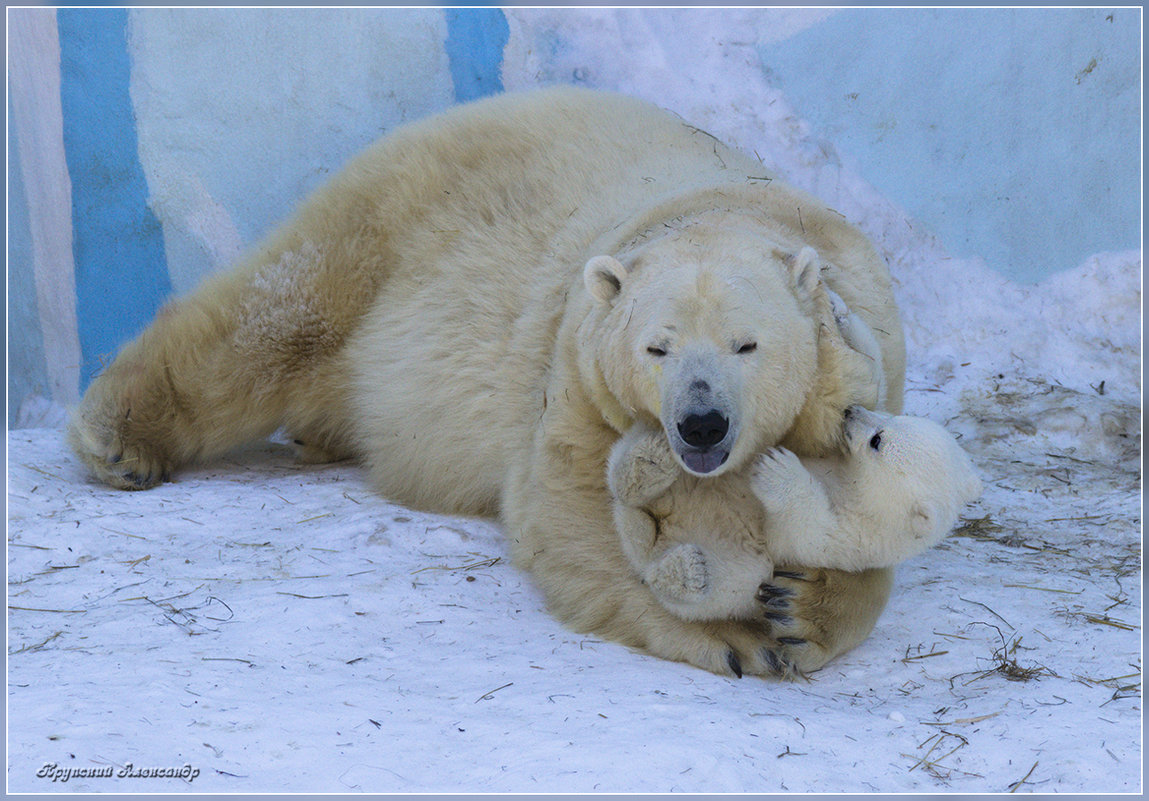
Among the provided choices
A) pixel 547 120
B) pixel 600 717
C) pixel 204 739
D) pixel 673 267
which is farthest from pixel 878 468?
pixel 547 120

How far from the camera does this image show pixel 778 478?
3.29 metres

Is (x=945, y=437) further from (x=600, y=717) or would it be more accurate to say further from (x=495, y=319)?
(x=495, y=319)

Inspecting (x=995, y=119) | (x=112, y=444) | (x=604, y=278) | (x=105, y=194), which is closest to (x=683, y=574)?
(x=604, y=278)

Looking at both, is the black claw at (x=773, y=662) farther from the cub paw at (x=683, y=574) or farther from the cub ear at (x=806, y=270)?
the cub ear at (x=806, y=270)

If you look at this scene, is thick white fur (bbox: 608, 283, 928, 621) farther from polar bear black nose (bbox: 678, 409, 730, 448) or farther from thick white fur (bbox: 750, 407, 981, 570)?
polar bear black nose (bbox: 678, 409, 730, 448)

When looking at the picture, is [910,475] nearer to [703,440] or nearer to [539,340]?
[703,440]

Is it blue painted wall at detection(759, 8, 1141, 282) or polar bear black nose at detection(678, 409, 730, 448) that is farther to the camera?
blue painted wall at detection(759, 8, 1141, 282)

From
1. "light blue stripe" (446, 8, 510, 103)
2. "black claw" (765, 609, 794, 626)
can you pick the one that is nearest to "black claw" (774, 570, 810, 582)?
"black claw" (765, 609, 794, 626)

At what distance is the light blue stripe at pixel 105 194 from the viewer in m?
6.07

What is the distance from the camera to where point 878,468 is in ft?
10.8

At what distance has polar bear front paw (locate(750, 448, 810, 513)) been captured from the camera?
3.28m

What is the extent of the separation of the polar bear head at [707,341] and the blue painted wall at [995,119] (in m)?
3.08

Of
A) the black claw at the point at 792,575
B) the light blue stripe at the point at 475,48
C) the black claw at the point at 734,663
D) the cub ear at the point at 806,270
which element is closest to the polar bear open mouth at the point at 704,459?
the black claw at the point at 792,575

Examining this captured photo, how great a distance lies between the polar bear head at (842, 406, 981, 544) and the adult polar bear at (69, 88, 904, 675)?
187 millimetres
